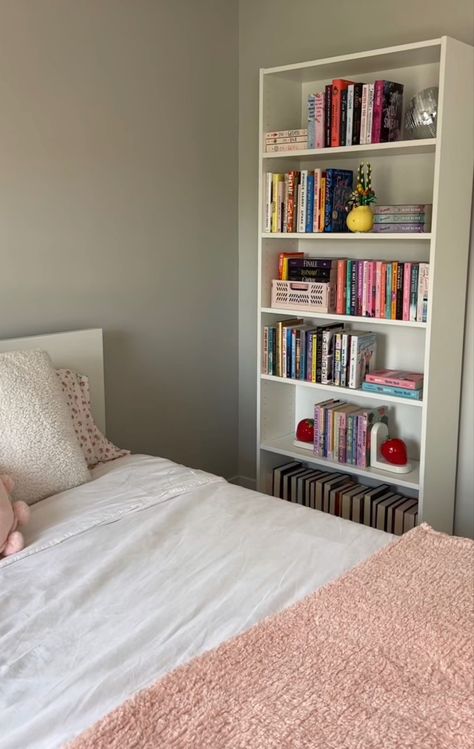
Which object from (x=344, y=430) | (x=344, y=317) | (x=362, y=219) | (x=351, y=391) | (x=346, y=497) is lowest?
(x=346, y=497)

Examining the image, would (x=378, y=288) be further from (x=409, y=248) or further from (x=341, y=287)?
(x=409, y=248)

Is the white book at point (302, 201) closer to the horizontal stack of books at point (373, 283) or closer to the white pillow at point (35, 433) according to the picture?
the horizontal stack of books at point (373, 283)

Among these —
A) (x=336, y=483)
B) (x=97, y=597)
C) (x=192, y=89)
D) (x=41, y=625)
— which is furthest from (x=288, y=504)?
(x=192, y=89)

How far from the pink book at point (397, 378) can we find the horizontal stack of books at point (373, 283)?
0.73 ft

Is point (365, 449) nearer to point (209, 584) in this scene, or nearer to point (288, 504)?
point (288, 504)

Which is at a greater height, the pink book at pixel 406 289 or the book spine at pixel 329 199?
the book spine at pixel 329 199

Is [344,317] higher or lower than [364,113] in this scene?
lower

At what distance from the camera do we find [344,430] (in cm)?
296

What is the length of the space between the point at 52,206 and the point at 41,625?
1600mm

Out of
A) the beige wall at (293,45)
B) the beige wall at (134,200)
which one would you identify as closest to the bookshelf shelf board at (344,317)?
the beige wall at (293,45)

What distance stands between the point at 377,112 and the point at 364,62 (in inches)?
9.0

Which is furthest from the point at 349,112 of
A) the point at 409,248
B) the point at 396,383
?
the point at 396,383

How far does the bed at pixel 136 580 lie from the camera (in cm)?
130

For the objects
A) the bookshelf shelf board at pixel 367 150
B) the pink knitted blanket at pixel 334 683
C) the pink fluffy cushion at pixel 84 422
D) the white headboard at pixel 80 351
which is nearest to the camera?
the pink knitted blanket at pixel 334 683
